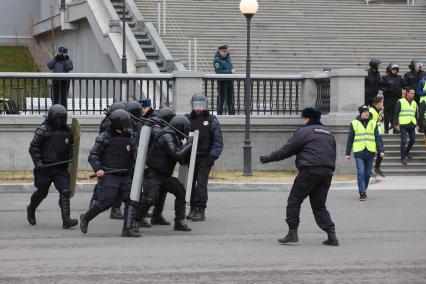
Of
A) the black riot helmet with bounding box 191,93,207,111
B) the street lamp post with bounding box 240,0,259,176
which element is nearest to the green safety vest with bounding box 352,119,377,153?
the street lamp post with bounding box 240,0,259,176

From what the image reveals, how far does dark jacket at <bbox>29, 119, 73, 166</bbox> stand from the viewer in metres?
15.3

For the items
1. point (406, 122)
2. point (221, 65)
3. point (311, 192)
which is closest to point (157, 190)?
point (311, 192)

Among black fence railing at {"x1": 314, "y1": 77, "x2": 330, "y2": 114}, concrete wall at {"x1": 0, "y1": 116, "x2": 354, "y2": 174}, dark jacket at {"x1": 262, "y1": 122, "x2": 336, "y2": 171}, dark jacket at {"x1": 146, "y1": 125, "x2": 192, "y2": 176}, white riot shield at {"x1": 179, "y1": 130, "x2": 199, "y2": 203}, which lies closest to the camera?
dark jacket at {"x1": 262, "y1": 122, "x2": 336, "y2": 171}

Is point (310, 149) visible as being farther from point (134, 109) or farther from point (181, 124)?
point (134, 109)

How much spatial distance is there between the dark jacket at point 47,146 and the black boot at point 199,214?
214 cm

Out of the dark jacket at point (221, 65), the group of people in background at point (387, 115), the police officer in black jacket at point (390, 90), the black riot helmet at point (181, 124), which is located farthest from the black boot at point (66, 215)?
the police officer in black jacket at point (390, 90)

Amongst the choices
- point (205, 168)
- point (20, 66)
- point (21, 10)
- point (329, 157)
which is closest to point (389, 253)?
point (329, 157)

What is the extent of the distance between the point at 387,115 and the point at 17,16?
28.0 metres

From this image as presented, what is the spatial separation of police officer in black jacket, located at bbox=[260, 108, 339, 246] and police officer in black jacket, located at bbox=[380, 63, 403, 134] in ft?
41.7

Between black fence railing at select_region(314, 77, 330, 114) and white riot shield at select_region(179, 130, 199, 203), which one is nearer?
white riot shield at select_region(179, 130, 199, 203)

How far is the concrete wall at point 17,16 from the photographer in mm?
50344

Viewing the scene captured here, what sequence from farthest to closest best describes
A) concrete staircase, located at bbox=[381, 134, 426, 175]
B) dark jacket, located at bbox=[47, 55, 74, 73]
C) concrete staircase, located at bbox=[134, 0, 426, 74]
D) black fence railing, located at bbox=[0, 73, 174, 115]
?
concrete staircase, located at bbox=[134, 0, 426, 74] → dark jacket, located at bbox=[47, 55, 74, 73] → concrete staircase, located at bbox=[381, 134, 426, 175] → black fence railing, located at bbox=[0, 73, 174, 115]

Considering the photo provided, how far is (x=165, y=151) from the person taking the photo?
14672mm

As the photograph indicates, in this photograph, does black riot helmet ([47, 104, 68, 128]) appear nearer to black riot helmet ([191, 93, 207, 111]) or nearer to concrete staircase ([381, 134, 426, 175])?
black riot helmet ([191, 93, 207, 111])
